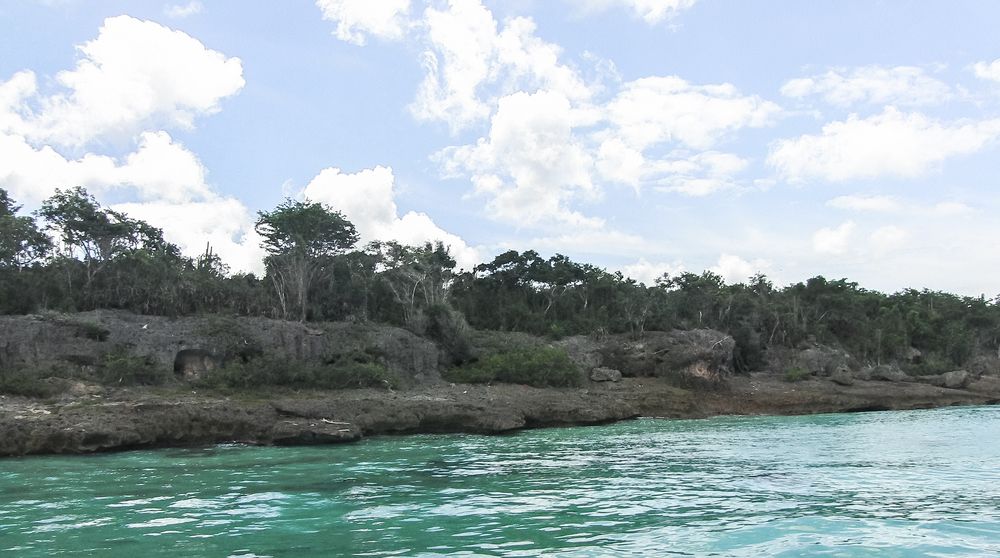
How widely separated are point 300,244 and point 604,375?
21725 mm

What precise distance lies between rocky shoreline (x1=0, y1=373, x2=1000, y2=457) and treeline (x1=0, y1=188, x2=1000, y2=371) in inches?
427

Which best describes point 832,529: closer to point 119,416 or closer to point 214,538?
point 214,538

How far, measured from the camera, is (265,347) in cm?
3666

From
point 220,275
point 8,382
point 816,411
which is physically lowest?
point 816,411

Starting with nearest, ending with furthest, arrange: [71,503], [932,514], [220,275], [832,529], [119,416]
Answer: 1. [832,529]
2. [932,514]
3. [71,503]
4. [119,416]
5. [220,275]

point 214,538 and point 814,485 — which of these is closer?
point 214,538

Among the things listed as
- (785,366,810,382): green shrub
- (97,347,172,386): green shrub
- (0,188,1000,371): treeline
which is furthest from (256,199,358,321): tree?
(785,366,810,382): green shrub

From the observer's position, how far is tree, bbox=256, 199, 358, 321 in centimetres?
4378

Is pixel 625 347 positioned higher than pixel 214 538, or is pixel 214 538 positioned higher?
pixel 625 347

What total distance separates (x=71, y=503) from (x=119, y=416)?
11965mm

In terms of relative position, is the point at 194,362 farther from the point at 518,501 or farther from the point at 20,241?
the point at 518,501

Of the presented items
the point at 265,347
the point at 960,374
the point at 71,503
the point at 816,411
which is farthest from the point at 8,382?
the point at 960,374

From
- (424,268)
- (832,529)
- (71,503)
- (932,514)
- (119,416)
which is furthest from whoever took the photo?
(424,268)

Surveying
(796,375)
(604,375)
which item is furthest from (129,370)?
(796,375)
